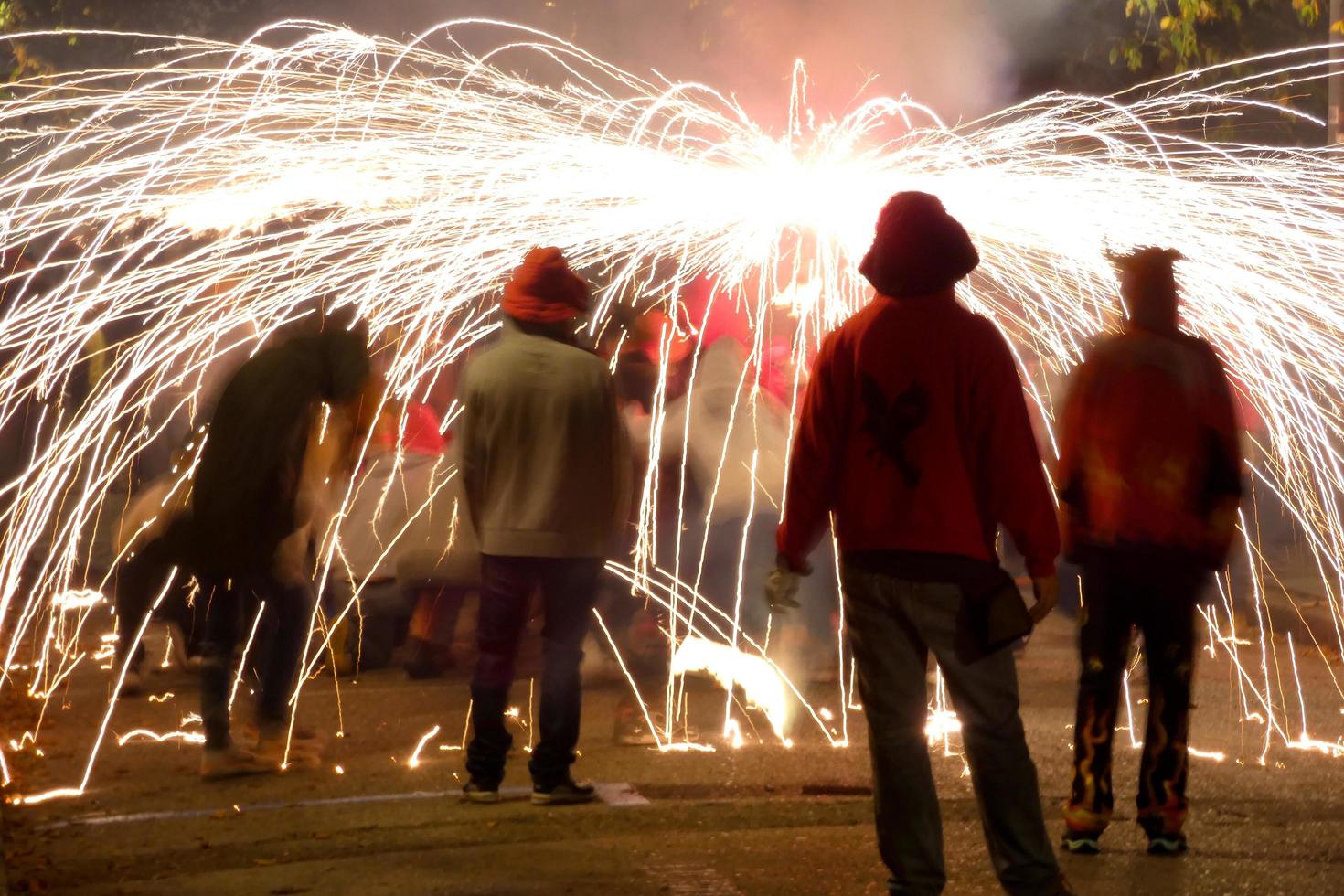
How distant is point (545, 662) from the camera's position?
23.0ft

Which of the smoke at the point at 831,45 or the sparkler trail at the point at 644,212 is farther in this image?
the smoke at the point at 831,45

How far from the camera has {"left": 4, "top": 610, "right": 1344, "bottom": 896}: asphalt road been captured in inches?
223

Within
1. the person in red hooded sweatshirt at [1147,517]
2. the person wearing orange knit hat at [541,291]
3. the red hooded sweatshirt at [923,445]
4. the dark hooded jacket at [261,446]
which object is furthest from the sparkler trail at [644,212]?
the red hooded sweatshirt at [923,445]

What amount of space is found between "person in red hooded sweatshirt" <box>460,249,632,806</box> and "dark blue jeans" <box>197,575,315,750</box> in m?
1.01

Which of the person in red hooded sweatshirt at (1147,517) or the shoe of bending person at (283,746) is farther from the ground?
the person in red hooded sweatshirt at (1147,517)

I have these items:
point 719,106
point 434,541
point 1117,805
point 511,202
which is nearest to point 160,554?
point 434,541

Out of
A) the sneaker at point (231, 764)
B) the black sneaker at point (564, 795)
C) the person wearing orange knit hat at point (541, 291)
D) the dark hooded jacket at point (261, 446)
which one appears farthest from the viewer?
the sneaker at point (231, 764)

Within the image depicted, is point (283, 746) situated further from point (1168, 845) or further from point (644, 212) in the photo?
point (1168, 845)

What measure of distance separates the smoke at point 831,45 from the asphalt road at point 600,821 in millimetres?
6326

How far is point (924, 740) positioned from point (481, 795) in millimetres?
2391

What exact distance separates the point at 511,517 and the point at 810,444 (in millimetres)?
2162

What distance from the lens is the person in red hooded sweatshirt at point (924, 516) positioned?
4766 millimetres

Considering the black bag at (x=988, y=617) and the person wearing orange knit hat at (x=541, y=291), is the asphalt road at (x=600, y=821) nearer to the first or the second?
the black bag at (x=988, y=617)

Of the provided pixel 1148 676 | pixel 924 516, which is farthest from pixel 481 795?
pixel 924 516
